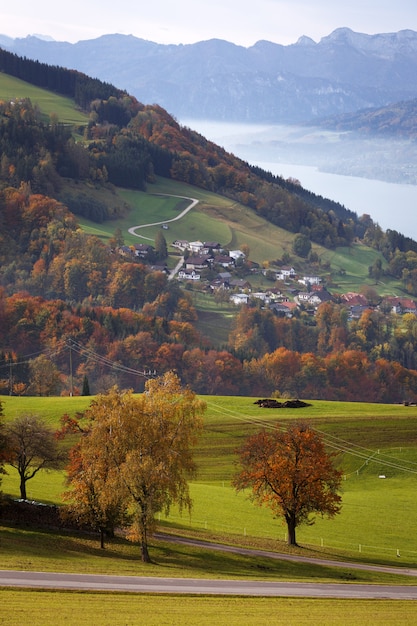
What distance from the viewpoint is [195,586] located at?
38656 millimetres

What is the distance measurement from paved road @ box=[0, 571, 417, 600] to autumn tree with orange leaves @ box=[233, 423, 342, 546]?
383 inches

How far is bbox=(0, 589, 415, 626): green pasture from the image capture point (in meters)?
31.7

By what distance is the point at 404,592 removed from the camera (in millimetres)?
41594

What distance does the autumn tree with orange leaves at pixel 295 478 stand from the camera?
51.8m

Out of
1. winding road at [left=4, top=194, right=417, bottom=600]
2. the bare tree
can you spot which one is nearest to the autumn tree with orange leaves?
winding road at [left=4, top=194, right=417, bottom=600]

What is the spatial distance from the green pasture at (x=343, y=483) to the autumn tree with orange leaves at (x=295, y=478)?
2030 mm

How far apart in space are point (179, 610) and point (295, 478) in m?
18.9

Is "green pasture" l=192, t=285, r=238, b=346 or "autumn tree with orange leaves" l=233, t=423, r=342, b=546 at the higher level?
"autumn tree with orange leaves" l=233, t=423, r=342, b=546

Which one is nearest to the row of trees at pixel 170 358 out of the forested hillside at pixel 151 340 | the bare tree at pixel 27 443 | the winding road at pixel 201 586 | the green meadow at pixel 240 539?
the forested hillside at pixel 151 340

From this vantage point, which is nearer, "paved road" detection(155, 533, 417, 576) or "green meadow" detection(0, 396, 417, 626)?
"green meadow" detection(0, 396, 417, 626)

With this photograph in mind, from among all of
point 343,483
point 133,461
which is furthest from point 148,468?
point 343,483

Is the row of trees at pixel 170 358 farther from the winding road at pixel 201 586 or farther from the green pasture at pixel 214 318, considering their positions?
the winding road at pixel 201 586

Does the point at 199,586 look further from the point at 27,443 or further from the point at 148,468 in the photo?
the point at 27,443

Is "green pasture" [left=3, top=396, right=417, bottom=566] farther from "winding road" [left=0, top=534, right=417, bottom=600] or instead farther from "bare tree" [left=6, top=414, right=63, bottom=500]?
"winding road" [left=0, top=534, right=417, bottom=600]
